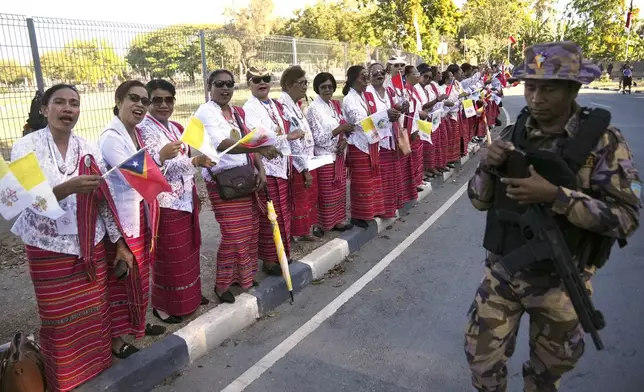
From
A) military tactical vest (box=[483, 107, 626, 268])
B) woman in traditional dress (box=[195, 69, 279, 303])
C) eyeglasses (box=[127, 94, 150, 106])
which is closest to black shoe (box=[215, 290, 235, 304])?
woman in traditional dress (box=[195, 69, 279, 303])

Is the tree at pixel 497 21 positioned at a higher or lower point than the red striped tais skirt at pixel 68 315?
higher

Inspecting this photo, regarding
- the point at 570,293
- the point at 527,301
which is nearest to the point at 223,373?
the point at 527,301

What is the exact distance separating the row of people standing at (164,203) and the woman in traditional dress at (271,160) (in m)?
0.01

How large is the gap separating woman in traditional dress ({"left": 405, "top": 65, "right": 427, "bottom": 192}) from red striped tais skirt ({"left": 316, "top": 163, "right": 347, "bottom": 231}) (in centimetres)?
177

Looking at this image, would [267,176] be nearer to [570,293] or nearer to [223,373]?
→ [223,373]

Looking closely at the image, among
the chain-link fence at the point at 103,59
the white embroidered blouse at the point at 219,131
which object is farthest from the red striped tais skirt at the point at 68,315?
the chain-link fence at the point at 103,59

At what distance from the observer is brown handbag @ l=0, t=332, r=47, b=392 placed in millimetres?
2715

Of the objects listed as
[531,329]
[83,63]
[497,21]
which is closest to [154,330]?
[531,329]

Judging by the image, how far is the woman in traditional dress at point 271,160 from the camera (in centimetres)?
464

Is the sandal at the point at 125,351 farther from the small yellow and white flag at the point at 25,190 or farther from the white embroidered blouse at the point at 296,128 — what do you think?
the white embroidered blouse at the point at 296,128

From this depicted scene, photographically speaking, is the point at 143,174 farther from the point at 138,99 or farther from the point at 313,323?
the point at 313,323

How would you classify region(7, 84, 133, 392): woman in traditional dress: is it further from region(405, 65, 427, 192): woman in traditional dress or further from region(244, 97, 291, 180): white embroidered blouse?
region(405, 65, 427, 192): woman in traditional dress

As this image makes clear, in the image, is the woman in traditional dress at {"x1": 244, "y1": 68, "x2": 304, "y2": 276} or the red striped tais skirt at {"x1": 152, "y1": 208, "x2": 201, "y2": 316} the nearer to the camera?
the red striped tais skirt at {"x1": 152, "y1": 208, "x2": 201, "y2": 316}

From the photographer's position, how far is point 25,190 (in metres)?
2.53
